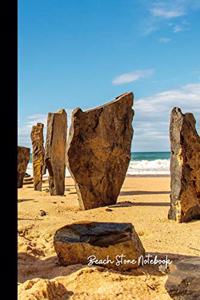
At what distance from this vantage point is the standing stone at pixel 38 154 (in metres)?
13.1

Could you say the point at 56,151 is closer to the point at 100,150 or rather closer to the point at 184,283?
the point at 100,150

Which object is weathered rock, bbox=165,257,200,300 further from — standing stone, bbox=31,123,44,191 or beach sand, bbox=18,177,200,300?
standing stone, bbox=31,123,44,191

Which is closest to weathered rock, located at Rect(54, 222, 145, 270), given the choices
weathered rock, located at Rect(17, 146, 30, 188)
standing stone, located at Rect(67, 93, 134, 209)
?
standing stone, located at Rect(67, 93, 134, 209)

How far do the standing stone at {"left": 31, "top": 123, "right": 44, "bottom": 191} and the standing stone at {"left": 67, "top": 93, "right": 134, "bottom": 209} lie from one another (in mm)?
5001

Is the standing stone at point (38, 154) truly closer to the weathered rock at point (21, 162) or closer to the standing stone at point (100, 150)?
the weathered rock at point (21, 162)

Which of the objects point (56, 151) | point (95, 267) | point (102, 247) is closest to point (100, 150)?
point (56, 151)

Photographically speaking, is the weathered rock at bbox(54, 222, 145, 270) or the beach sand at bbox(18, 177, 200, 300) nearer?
the beach sand at bbox(18, 177, 200, 300)

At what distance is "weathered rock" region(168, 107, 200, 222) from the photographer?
6.53 meters

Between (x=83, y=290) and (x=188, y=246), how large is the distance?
2.03m

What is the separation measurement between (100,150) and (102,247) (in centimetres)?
463

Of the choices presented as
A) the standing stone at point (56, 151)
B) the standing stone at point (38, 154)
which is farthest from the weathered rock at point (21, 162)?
the standing stone at point (56, 151)

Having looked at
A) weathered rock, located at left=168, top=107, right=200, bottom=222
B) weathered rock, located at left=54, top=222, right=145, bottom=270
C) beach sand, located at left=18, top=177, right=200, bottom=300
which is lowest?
beach sand, located at left=18, top=177, right=200, bottom=300

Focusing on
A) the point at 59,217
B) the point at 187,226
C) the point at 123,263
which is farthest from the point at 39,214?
the point at 123,263

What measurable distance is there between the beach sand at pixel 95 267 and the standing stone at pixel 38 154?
4.44 meters
